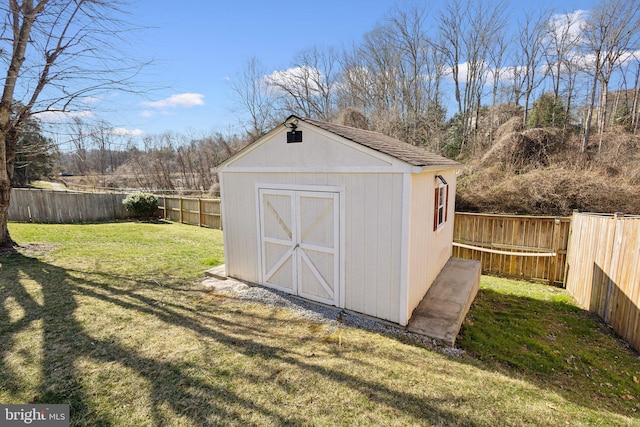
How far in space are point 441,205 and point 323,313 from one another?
350 centimetres

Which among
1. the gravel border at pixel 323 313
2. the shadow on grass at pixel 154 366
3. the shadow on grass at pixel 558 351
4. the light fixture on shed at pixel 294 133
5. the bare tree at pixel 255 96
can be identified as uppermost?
the bare tree at pixel 255 96

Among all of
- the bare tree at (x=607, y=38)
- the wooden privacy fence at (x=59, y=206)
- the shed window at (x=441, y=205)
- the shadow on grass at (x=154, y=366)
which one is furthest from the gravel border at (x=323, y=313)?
the bare tree at (x=607, y=38)

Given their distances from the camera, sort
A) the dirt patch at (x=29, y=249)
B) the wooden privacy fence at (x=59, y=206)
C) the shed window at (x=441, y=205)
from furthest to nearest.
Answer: the wooden privacy fence at (x=59, y=206), the dirt patch at (x=29, y=249), the shed window at (x=441, y=205)

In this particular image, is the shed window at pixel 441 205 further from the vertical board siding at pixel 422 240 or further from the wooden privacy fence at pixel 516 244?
the wooden privacy fence at pixel 516 244

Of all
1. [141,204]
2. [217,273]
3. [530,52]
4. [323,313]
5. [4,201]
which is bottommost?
[323,313]

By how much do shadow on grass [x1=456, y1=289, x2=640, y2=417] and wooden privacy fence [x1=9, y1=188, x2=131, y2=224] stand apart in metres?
17.1

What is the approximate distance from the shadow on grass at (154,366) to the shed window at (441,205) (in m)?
3.65

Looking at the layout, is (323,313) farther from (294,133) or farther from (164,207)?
(164,207)

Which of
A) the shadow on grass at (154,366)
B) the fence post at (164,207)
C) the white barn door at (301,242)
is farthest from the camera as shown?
the fence post at (164,207)

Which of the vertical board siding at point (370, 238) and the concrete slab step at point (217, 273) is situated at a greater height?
the vertical board siding at point (370, 238)

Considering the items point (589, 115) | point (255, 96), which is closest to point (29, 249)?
point (255, 96)

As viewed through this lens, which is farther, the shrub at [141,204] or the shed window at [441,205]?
the shrub at [141,204]

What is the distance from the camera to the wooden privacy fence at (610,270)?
4.70 metres

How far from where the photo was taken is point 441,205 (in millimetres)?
6605
